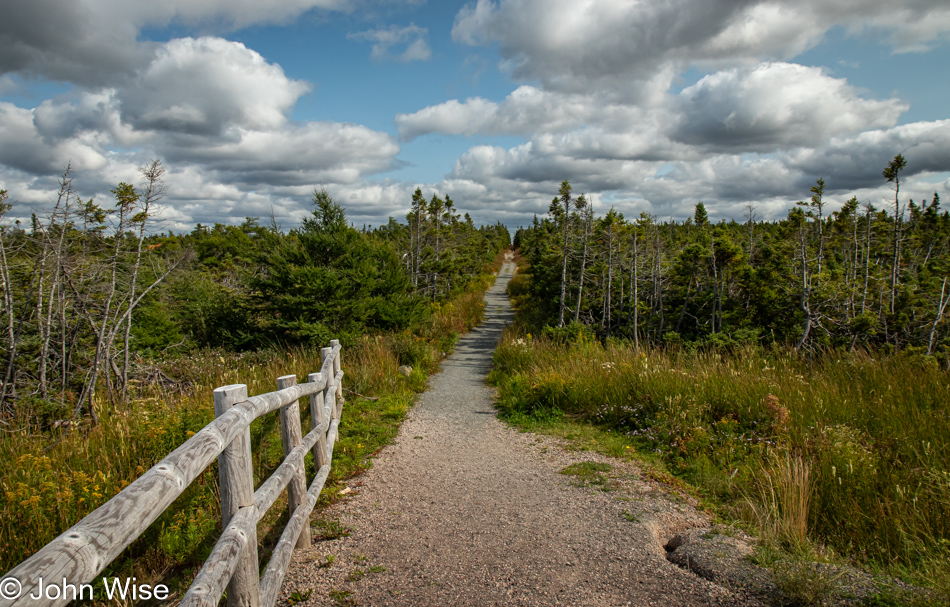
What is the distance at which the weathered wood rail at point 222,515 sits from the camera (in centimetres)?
118

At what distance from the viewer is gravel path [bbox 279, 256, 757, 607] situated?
3146 millimetres

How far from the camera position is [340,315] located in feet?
Result: 42.2

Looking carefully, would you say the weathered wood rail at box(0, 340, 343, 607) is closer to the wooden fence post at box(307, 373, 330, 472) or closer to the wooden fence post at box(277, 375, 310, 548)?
the wooden fence post at box(277, 375, 310, 548)

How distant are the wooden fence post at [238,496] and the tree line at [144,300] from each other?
459 cm

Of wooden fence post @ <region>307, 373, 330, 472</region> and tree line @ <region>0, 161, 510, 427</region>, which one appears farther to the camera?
tree line @ <region>0, 161, 510, 427</region>

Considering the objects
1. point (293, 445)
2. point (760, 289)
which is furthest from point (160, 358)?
point (760, 289)

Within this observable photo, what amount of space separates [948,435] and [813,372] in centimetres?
267

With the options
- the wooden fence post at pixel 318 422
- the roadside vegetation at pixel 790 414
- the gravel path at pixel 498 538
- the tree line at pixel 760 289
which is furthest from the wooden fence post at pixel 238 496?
the tree line at pixel 760 289

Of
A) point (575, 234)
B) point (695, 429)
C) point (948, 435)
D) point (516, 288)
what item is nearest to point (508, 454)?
point (695, 429)

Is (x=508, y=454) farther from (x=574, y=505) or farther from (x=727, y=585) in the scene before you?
(x=727, y=585)

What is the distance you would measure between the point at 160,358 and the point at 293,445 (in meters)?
10.1

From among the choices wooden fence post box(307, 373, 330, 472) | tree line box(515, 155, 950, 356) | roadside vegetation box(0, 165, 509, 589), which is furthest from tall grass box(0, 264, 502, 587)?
tree line box(515, 155, 950, 356)

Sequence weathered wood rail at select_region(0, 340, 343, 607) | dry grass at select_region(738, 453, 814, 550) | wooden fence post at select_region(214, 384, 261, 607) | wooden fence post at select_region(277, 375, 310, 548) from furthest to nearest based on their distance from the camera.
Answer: dry grass at select_region(738, 453, 814, 550) < wooden fence post at select_region(277, 375, 310, 548) < wooden fence post at select_region(214, 384, 261, 607) < weathered wood rail at select_region(0, 340, 343, 607)

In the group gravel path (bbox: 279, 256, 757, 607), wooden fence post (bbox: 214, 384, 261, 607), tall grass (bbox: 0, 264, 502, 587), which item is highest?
wooden fence post (bbox: 214, 384, 261, 607)
